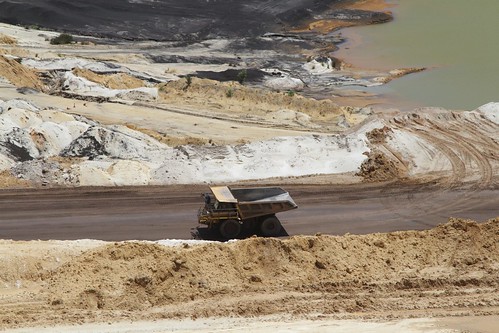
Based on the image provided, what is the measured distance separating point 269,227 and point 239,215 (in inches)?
42.1

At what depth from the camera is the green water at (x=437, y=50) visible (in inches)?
1671

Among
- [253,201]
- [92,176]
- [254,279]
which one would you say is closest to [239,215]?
[253,201]

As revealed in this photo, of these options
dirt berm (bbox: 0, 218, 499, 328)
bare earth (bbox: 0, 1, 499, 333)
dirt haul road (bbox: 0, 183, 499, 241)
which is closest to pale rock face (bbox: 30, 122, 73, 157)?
bare earth (bbox: 0, 1, 499, 333)

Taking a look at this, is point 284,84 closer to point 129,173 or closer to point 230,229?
point 129,173

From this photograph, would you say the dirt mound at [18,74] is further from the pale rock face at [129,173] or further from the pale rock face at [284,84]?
the pale rock face at [284,84]

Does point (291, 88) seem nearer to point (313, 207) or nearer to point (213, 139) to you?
point (213, 139)

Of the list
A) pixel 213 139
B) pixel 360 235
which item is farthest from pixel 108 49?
pixel 360 235

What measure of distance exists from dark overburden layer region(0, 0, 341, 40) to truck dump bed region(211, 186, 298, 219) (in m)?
33.7

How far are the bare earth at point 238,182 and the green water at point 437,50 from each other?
4703 mm

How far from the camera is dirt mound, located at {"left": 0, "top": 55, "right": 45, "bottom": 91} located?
3556cm

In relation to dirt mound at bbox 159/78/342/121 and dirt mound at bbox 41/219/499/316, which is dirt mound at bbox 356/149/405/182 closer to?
dirt mound at bbox 41/219/499/316

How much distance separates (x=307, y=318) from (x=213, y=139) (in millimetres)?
14732

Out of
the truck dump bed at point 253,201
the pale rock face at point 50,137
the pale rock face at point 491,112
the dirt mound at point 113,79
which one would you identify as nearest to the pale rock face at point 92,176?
the pale rock face at point 50,137

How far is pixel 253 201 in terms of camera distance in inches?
825
